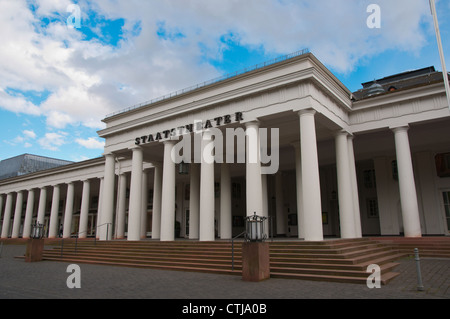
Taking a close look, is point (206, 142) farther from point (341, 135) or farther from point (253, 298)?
point (253, 298)

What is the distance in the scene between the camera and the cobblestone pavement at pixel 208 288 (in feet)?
25.0

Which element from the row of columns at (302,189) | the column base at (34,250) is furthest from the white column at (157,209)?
the column base at (34,250)

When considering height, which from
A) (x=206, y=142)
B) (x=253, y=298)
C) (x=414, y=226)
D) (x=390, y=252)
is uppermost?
(x=206, y=142)

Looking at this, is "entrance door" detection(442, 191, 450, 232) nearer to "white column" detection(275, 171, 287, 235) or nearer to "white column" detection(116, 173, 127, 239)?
"white column" detection(275, 171, 287, 235)

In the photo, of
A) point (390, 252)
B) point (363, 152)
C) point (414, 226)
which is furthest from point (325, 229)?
point (390, 252)

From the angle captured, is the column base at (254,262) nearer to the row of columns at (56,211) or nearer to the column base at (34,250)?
the column base at (34,250)

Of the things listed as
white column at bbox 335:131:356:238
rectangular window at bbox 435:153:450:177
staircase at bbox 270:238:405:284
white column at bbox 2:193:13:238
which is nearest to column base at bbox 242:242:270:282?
staircase at bbox 270:238:405:284

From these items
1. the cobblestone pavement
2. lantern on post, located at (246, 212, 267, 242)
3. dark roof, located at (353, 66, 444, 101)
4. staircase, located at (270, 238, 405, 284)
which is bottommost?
the cobblestone pavement

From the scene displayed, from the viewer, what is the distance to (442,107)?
1594 centimetres

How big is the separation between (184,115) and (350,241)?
34.7 ft

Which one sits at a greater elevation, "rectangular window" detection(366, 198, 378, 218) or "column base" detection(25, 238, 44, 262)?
"rectangular window" detection(366, 198, 378, 218)

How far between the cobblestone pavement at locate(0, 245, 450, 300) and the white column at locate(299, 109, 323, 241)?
11.1 ft

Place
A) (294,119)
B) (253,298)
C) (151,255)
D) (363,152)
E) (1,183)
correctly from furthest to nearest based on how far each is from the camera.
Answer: (1,183) → (363,152) → (294,119) → (151,255) → (253,298)

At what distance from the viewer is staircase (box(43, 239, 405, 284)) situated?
1009cm
